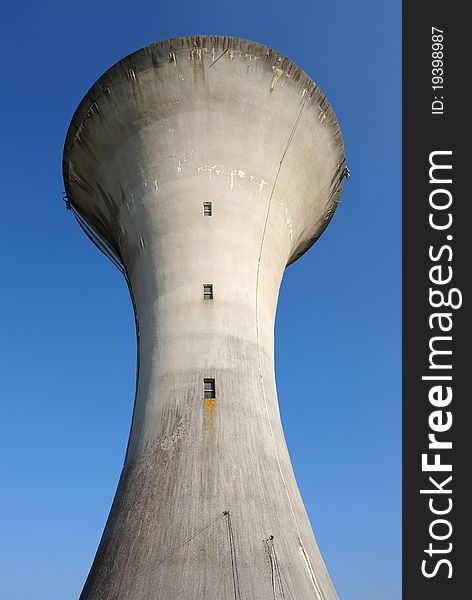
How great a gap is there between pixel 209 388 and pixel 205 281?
2272 mm

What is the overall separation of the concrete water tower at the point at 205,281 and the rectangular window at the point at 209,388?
0.03 meters

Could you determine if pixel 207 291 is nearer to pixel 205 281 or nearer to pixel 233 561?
pixel 205 281

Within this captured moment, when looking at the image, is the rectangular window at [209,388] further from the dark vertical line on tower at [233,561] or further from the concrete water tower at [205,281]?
the dark vertical line on tower at [233,561]

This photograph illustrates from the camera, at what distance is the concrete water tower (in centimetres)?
1023

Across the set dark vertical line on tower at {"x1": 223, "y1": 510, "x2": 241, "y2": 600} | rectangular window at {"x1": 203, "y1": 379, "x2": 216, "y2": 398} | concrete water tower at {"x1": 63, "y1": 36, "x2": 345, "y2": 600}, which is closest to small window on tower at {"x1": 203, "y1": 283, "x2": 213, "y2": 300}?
concrete water tower at {"x1": 63, "y1": 36, "x2": 345, "y2": 600}

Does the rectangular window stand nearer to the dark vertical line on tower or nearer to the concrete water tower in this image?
the concrete water tower

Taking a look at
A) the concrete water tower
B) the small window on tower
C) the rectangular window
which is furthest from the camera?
the small window on tower

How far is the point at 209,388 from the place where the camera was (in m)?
11.9

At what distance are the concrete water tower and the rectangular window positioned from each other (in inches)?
1.1

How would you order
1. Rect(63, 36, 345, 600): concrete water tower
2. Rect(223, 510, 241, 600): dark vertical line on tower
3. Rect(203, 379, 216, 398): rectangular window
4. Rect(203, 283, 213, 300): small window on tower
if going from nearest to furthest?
Rect(223, 510, 241, 600): dark vertical line on tower, Rect(63, 36, 345, 600): concrete water tower, Rect(203, 379, 216, 398): rectangular window, Rect(203, 283, 213, 300): small window on tower

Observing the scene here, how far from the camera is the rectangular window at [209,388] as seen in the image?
1181 centimetres

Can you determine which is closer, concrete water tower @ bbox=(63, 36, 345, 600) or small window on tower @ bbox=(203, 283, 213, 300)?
concrete water tower @ bbox=(63, 36, 345, 600)

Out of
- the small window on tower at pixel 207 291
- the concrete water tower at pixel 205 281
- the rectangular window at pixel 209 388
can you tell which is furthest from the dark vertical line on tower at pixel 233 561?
the small window on tower at pixel 207 291

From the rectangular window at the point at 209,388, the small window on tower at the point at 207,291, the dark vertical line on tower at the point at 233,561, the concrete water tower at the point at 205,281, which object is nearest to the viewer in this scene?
the dark vertical line on tower at the point at 233,561
